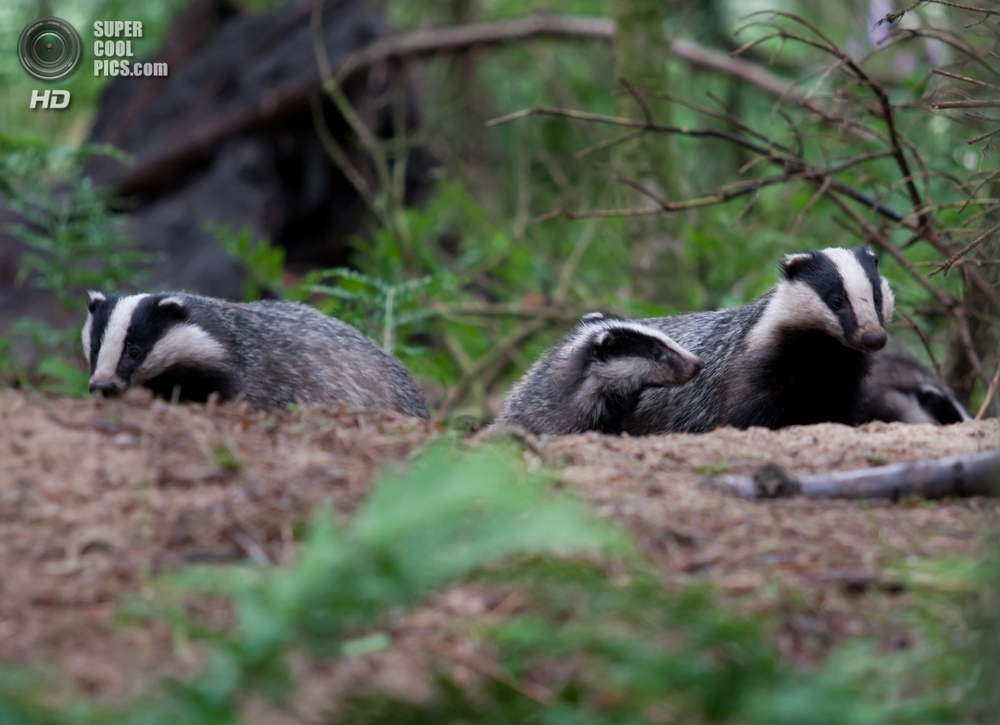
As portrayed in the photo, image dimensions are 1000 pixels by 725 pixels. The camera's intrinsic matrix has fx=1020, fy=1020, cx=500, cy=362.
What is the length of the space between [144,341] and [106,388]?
0.35 meters

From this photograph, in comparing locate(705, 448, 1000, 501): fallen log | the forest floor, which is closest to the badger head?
the forest floor

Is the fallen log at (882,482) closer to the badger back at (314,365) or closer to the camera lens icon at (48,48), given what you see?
the badger back at (314,365)

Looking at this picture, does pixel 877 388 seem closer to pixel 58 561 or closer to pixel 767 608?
pixel 767 608

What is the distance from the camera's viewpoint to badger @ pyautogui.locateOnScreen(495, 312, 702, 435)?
19.3 ft

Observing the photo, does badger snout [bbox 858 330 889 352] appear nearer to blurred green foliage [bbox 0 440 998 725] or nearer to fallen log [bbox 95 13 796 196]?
blurred green foliage [bbox 0 440 998 725]

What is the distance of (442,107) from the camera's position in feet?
40.1

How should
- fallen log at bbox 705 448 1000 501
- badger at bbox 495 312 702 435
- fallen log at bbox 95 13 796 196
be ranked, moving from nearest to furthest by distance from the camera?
fallen log at bbox 705 448 1000 501 < badger at bbox 495 312 702 435 < fallen log at bbox 95 13 796 196

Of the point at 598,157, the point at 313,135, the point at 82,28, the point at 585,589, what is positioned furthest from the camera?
the point at 82,28

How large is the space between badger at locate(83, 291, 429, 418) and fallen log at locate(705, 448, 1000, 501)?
8.91 feet

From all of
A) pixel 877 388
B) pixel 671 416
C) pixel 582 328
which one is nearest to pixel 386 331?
pixel 582 328

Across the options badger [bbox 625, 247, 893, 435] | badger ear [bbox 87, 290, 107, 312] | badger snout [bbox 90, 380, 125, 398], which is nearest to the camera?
badger snout [bbox 90, 380, 125, 398]

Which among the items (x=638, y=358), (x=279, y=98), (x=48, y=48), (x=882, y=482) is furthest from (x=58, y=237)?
(x=882, y=482)

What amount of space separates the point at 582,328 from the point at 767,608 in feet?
13.2

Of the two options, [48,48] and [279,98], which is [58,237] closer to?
[48,48]
